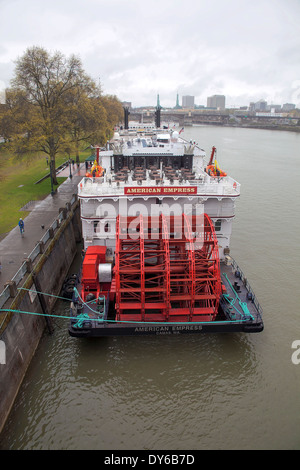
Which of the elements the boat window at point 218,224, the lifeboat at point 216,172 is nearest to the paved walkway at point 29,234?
the boat window at point 218,224

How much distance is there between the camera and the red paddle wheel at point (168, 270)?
599 inches

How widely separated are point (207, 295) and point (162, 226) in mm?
4311

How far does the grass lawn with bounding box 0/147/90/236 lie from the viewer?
77.4 ft

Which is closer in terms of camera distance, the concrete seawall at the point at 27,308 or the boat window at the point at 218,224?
the concrete seawall at the point at 27,308

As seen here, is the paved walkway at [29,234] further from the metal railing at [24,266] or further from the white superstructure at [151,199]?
the white superstructure at [151,199]

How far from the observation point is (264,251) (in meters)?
25.1

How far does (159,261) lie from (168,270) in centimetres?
301

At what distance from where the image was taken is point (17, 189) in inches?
1209

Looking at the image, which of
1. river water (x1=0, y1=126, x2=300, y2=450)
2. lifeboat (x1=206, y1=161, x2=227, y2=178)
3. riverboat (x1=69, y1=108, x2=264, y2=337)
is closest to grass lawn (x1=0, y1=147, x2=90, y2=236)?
riverboat (x1=69, y1=108, x2=264, y2=337)

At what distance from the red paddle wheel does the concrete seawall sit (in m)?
4.09

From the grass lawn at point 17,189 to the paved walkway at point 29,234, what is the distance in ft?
2.96

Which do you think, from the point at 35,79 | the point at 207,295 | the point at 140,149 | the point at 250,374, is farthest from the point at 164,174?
the point at 35,79

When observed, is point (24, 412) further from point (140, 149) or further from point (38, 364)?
point (140, 149)
